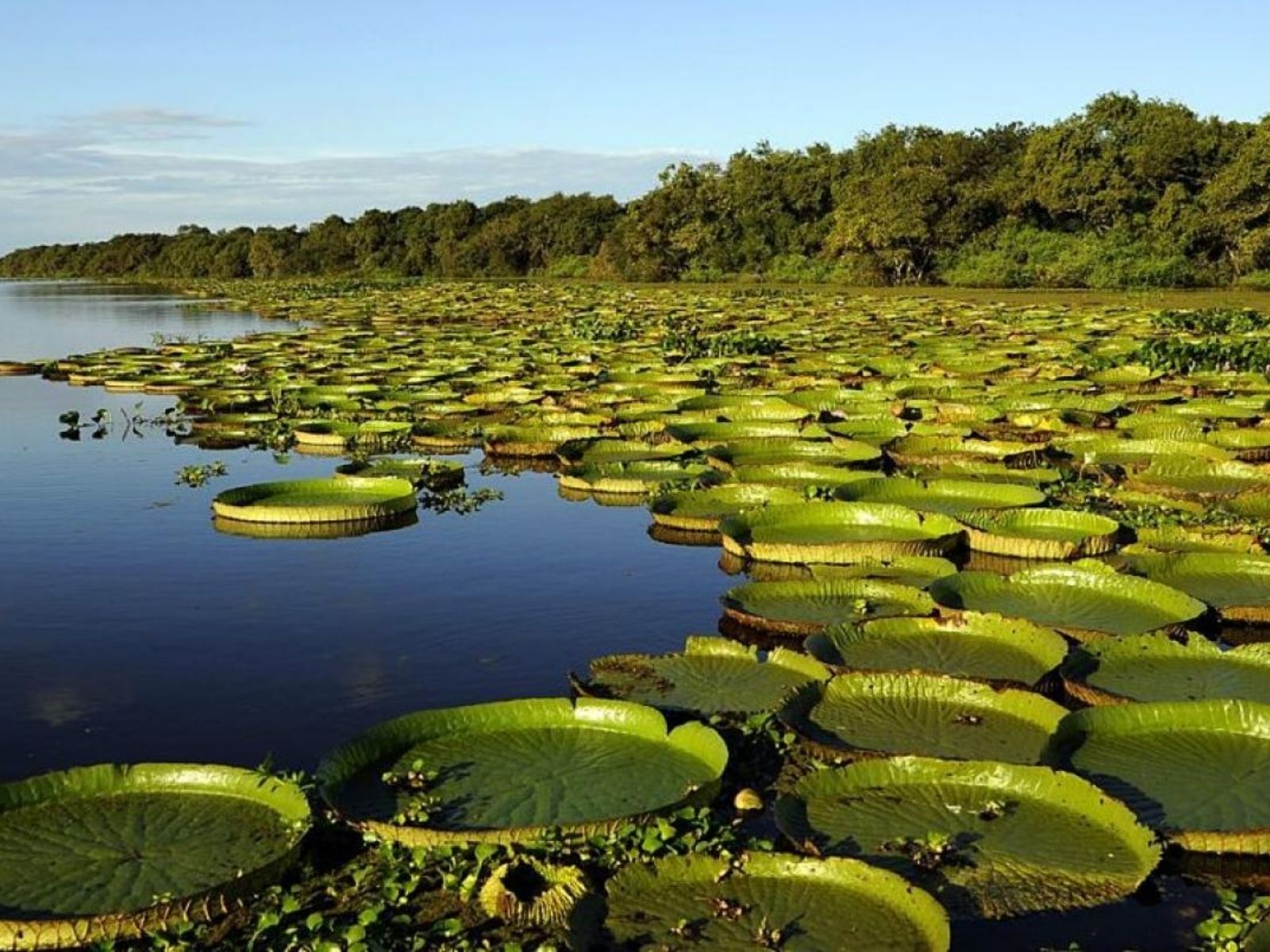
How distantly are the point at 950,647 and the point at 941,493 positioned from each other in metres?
3.07

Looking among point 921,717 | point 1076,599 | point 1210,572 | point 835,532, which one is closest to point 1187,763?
point 921,717

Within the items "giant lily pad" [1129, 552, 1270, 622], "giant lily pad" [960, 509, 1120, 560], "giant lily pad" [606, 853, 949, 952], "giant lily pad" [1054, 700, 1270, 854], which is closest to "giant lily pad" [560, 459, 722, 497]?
"giant lily pad" [960, 509, 1120, 560]

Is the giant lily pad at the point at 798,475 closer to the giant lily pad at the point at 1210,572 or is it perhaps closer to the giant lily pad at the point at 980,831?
the giant lily pad at the point at 1210,572

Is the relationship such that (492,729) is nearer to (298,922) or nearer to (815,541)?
(298,922)

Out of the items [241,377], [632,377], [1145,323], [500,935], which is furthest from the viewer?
[1145,323]

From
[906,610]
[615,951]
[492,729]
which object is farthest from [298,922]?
[906,610]

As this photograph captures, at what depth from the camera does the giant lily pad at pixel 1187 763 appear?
3.81 metres

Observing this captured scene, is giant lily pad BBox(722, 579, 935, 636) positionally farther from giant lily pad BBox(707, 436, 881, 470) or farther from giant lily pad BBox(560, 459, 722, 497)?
giant lily pad BBox(707, 436, 881, 470)

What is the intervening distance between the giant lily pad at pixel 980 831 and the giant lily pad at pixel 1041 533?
310 cm

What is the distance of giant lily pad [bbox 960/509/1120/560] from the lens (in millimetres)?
6836

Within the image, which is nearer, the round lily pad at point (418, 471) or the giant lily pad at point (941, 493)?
the giant lily pad at point (941, 493)

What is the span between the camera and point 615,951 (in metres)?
3.18

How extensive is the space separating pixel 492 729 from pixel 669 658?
106cm

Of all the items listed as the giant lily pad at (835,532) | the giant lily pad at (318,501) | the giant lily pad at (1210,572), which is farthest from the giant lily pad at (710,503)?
the giant lily pad at (1210,572)
